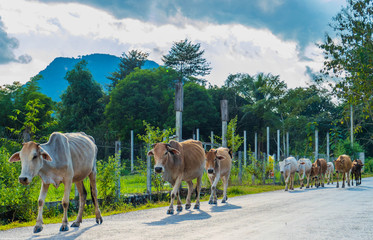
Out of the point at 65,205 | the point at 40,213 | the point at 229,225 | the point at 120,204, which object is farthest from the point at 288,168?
the point at 40,213

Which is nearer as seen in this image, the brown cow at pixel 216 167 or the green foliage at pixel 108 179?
the green foliage at pixel 108 179

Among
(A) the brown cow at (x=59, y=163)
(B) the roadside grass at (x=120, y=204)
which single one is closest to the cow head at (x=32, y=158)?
(A) the brown cow at (x=59, y=163)

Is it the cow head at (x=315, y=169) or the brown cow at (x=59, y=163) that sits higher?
the brown cow at (x=59, y=163)

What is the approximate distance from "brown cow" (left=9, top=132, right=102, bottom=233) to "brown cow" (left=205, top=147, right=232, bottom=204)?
591 centimetres

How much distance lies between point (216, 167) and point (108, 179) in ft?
14.2

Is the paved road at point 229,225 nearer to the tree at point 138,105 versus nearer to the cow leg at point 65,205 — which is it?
the cow leg at point 65,205

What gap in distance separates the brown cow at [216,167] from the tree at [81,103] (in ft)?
127

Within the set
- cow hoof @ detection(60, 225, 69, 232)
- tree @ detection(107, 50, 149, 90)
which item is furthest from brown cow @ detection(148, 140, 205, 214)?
tree @ detection(107, 50, 149, 90)

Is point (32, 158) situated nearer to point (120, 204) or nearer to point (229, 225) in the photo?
point (229, 225)

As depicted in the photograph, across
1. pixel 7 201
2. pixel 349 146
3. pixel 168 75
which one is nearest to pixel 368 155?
pixel 349 146

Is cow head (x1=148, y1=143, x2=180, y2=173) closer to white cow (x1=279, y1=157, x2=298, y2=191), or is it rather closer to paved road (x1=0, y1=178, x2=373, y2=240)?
paved road (x1=0, y1=178, x2=373, y2=240)

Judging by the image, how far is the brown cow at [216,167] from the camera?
1519 cm

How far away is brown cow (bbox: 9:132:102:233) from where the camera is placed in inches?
323

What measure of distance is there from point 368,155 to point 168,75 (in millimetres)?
32379
